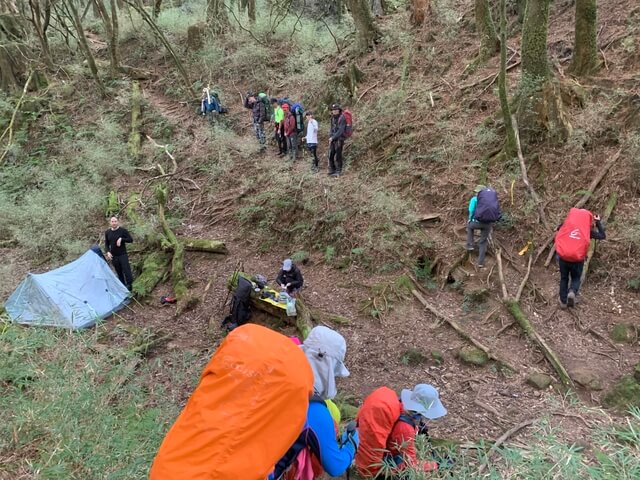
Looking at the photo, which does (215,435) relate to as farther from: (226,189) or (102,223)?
(102,223)

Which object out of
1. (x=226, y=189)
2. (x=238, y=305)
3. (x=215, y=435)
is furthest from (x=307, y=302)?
(x=215, y=435)

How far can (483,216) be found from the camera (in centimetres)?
747

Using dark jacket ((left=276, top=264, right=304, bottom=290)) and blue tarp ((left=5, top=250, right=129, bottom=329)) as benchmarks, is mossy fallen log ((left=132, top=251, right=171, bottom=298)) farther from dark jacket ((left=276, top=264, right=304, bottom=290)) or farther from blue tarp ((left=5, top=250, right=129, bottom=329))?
dark jacket ((left=276, top=264, right=304, bottom=290))

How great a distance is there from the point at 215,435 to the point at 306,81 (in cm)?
1494

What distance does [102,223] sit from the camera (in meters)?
12.2

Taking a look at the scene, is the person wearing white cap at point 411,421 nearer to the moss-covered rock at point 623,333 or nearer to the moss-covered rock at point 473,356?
the moss-covered rock at point 473,356

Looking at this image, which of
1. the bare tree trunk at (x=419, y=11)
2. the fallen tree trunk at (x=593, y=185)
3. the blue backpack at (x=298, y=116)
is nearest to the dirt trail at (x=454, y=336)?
the fallen tree trunk at (x=593, y=185)

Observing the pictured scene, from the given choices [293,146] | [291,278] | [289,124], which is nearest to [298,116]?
[289,124]

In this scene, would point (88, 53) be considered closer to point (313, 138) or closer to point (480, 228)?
point (313, 138)

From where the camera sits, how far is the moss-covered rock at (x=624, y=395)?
5230 mm

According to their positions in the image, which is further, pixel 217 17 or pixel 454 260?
pixel 217 17

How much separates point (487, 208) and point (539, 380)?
2788mm

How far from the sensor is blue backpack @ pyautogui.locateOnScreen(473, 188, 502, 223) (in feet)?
24.3

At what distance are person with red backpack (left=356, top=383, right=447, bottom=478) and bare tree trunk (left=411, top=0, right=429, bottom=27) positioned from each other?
45.0ft
